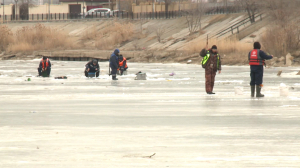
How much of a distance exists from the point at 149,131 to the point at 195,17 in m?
64.8

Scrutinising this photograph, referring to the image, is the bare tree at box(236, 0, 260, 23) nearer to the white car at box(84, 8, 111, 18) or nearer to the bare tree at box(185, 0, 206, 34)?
the bare tree at box(185, 0, 206, 34)

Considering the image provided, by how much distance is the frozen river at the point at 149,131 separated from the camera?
27.7 feet

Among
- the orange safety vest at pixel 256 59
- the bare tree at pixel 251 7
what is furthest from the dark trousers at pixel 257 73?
the bare tree at pixel 251 7

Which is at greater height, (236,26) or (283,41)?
(236,26)

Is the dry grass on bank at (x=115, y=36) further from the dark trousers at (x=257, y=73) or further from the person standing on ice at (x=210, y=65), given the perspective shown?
the dark trousers at (x=257, y=73)

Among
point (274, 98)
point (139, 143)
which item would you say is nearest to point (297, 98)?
point (274, 98)

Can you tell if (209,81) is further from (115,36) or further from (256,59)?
(115,36)

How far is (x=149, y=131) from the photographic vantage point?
11.3 meters

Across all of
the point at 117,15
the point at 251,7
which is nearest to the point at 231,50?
the point at 251,7

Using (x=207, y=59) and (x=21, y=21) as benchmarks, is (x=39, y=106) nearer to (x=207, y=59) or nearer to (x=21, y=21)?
(x=207, y=59)

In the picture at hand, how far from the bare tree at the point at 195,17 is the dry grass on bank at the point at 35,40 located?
14705 millimetres

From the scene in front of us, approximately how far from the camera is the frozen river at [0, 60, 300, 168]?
27.7ft

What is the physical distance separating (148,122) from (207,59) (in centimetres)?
→ 798

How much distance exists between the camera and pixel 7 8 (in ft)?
386
